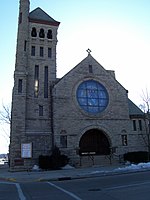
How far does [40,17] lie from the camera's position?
34094 mm

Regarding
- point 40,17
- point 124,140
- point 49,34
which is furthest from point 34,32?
point 124,140

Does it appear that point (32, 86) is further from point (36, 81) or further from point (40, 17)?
point (40, 17)

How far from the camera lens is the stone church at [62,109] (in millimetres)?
27289

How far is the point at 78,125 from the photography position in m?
28.7

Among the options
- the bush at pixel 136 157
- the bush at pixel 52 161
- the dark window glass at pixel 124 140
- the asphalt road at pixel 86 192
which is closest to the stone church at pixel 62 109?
the dark window glass at pixel 124 140

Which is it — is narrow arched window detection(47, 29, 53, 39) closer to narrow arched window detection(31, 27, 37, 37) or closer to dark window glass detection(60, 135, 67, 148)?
narrow arched window detection(31, 27, 37, 37)

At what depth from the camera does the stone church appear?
27.3 m

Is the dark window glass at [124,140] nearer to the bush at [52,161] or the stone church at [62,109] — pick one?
the stone church at [62,109]

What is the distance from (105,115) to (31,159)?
10833 millimetres

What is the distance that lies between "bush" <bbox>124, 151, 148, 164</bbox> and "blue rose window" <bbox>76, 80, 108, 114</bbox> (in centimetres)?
666

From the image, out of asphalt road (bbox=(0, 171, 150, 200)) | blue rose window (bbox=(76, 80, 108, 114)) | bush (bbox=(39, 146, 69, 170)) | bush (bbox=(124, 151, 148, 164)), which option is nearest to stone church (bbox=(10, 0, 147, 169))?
blue rose window (bbox=(76, 80, 108, 114))

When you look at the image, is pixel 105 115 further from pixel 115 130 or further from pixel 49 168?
pixel 49 168

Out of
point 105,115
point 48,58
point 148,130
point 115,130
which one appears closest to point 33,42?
point 48,58

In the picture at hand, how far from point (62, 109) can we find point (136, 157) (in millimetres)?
11018
